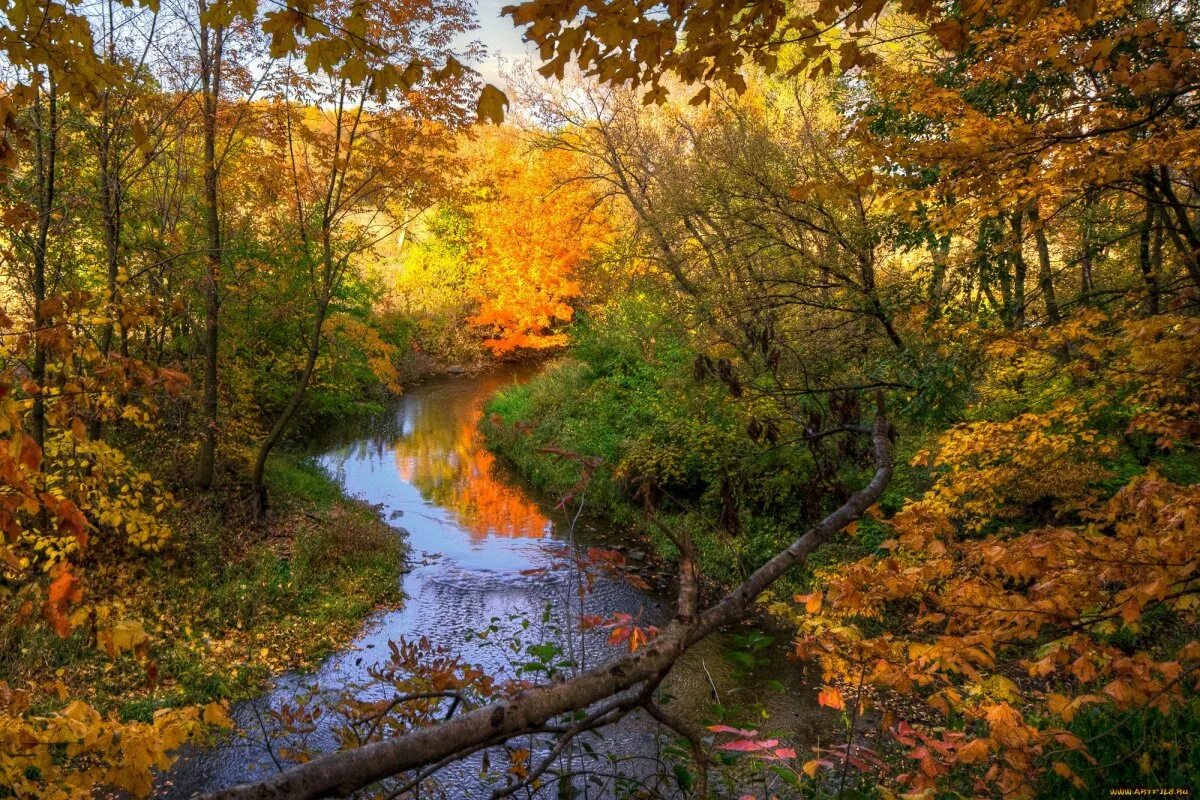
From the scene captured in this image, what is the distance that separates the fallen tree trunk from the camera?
149cm

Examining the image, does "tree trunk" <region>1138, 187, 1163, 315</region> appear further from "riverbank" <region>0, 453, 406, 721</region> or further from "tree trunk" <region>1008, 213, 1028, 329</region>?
"riverbank" <region>0, 453, 406, 721</region>

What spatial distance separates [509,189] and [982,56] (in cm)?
2168

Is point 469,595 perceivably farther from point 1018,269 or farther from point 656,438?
point 1018,269

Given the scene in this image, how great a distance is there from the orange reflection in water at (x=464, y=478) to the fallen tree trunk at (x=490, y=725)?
1207cm

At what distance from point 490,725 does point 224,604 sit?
29.3ft

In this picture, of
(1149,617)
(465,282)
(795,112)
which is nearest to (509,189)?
(465,282)

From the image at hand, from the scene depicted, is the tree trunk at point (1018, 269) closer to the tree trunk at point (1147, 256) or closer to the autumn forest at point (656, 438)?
the autumn forest at point (656, 438)

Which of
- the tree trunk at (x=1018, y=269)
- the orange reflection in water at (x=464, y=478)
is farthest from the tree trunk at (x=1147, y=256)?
the orange reflection in water at (x=464, y=478)

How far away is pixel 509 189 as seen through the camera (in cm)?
2856

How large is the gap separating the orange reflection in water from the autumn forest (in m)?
0.19

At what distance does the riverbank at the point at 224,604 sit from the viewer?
293 inches

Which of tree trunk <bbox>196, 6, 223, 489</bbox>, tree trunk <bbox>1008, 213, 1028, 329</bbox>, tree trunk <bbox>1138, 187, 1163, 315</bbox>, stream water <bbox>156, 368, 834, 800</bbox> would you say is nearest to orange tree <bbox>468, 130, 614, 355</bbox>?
stream water <bbox>156, 368, 834, 800</bbox>

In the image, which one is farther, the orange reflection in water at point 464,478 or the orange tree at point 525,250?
the orange tree at point 525,250

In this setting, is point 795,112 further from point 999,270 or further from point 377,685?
point 377,685
